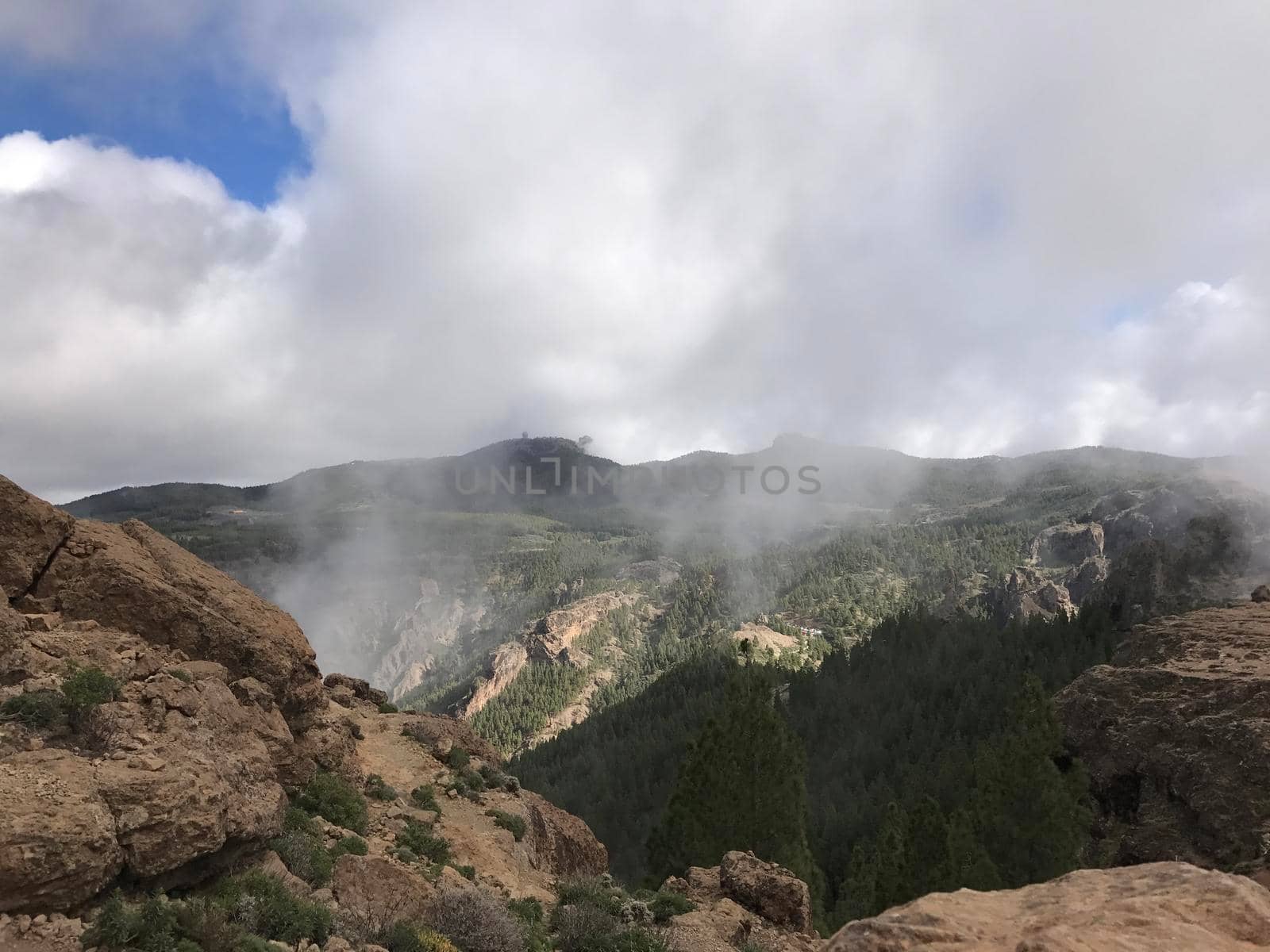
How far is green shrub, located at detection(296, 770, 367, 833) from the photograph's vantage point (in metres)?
20.4

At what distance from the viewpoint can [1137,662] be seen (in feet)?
142

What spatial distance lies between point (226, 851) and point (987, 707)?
10673 cm

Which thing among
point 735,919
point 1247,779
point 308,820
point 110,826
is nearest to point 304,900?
point 110,826

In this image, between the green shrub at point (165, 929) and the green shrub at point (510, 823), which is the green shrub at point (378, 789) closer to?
the green shrub at point (510, 823)

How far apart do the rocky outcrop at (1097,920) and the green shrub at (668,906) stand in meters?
13.6

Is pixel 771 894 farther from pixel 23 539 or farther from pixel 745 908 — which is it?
pixel 23 539

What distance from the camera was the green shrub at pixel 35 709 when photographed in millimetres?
12828

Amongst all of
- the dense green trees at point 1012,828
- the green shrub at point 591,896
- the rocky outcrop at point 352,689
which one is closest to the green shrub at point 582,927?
the green shrub at point 591,896

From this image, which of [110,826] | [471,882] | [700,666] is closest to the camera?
[110,826]

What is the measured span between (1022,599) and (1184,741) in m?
152

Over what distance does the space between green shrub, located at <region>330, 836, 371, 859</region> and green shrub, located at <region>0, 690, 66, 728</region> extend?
7.67 metres

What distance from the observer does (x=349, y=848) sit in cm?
1859

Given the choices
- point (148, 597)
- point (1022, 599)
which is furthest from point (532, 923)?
point (1022, 599)

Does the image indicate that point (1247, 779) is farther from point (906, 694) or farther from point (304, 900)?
point (906, 694)
